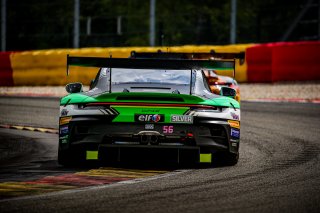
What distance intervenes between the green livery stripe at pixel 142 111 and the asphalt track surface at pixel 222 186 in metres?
0.67

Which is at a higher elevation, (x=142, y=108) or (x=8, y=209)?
(x=142, y=108)

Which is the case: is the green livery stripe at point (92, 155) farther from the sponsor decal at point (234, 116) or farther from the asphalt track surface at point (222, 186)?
the sponsor decal at point (234, 116)

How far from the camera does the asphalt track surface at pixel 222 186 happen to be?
320 inches

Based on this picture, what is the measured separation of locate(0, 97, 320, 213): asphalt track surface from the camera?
814cm

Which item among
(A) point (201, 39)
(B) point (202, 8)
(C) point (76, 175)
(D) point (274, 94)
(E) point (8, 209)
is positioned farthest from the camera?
(B) point (202, 8)

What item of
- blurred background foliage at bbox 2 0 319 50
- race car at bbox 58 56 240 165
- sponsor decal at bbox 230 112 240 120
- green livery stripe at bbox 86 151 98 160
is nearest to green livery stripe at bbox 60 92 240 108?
race car at bbox 58 56 240 165

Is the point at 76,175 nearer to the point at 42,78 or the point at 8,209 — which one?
the point at 8,209

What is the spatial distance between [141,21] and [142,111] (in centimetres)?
3348

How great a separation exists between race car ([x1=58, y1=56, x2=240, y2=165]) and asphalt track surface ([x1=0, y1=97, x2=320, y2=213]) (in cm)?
29

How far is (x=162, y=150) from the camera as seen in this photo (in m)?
10.9

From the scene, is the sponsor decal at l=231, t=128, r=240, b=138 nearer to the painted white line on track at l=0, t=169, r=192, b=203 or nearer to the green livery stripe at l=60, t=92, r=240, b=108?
the green livery stripe at l=60, t=92, r=240, b=108

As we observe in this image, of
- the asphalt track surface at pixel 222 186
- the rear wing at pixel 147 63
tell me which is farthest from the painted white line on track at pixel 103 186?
the rear wing at pixel 147 63

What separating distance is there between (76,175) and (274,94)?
597 inches

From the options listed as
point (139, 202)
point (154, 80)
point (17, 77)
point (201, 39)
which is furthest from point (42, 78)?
point (139, 202)
